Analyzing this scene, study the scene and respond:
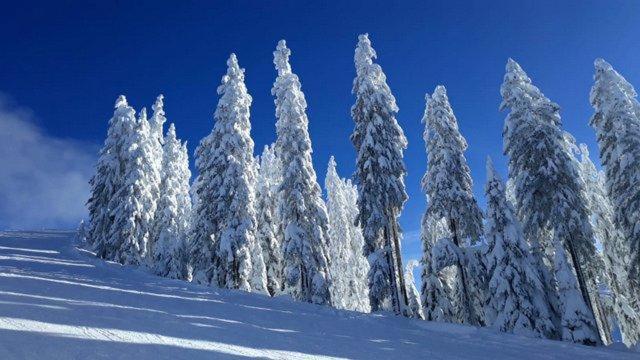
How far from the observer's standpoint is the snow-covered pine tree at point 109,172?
3744 centimetres

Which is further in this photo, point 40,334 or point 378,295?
point 378,295

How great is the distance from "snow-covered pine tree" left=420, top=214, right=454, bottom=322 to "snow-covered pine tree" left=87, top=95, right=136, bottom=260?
26.7 meters

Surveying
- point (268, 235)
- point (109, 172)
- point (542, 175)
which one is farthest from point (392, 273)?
point (109, 172)

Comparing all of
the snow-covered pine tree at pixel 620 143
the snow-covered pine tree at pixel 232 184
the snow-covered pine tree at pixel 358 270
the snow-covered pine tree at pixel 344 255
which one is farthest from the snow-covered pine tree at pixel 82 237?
the snow-covered pine tree at pixel 620 143

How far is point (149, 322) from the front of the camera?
10.1 metres

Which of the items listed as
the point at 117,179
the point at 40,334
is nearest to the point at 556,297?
the point at 40,334

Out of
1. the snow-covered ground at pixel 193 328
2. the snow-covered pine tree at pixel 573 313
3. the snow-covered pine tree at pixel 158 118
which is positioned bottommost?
the snow-covered ground at pixel 193 328

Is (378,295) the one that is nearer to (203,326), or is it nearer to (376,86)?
(376,86)

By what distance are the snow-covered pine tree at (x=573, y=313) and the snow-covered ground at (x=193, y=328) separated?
3.28 meters

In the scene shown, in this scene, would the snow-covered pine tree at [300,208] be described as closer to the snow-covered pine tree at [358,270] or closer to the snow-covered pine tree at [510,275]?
the snow-covered pine tree at [510,275]

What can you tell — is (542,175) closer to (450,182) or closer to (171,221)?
(450,182)

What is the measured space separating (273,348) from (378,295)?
1724cm

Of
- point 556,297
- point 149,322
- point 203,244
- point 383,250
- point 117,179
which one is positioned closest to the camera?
point 149,322

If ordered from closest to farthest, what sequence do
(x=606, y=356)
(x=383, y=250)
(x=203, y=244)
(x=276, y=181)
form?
1. (x=606, y=356)
2. (x=383, y=250)
3. (x=203, y=244)
4. (x=276, y=181)
